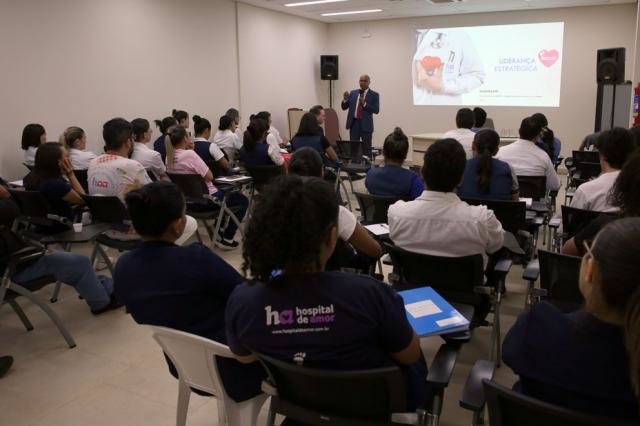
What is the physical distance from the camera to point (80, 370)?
9.99 ft

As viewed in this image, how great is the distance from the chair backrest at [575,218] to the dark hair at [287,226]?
2075 mm

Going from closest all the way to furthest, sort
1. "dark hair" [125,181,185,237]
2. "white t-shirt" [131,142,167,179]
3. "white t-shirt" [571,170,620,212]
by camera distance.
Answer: "dark hair" [125,181,185,237], "white t-shirt" [571,170,620,212], "white t-shirt" [131,142,167,179]

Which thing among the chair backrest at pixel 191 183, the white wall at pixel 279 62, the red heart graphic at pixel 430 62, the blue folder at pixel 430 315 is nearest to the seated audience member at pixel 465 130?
the chair backrest at pixel 191 183

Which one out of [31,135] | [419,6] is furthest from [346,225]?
[419,6]

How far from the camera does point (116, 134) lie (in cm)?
414

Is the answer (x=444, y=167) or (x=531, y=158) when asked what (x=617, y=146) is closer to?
(x=531, y=158)

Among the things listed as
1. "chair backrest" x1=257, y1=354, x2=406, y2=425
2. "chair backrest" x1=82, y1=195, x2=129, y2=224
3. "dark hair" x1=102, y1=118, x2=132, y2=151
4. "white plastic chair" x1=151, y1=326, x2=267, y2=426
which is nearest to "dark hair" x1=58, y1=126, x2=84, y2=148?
"dark hair" x1=102, y1=118, x2=132, y2=151

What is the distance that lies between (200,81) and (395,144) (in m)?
5.91

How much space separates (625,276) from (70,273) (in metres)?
3.27

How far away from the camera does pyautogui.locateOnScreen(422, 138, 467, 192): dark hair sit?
2.48m

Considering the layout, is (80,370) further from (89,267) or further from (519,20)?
(519,20)

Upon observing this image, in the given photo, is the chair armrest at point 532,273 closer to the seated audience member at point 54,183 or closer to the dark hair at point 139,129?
the seated audience member at point 54,183

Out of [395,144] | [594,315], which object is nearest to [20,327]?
[395,144]

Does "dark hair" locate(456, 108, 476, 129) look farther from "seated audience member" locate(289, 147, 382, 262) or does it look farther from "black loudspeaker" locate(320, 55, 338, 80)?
"black loudspeaker" locate(320, 55, 338, 80)
